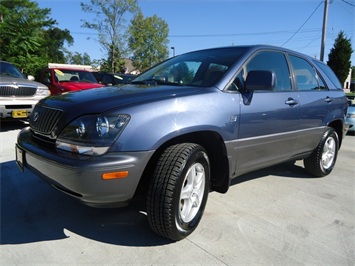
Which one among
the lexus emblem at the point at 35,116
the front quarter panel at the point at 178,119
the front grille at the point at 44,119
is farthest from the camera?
the lexus emblem at the point at 35,116

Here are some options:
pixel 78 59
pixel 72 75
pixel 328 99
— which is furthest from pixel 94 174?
pixel 78 59

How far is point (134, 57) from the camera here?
33062 millimetres

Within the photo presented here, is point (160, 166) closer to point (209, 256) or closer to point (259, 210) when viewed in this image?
point (209, 256)

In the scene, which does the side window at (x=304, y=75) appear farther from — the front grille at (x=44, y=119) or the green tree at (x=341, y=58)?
the green tree at (x=341, y=58)

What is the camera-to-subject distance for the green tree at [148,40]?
102 ft

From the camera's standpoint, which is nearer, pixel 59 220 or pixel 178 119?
pixel 178 119

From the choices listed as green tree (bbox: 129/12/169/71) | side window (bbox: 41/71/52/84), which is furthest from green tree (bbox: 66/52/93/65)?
side window (bbox: 41/71/52/84)

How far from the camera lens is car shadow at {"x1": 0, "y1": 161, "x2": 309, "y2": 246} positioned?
2590 mm

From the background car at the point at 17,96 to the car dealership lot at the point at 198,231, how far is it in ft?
11.3

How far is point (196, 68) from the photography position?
133 inches

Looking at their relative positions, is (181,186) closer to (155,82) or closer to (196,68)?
(155,82)

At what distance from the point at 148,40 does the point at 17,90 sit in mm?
29278

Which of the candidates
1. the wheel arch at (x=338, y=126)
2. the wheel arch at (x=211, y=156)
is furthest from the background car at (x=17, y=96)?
the wheel arch at (x=338, y=126)

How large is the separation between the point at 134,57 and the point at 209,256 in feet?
106
